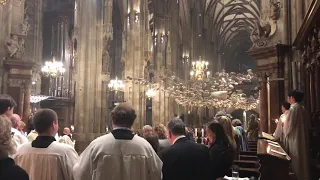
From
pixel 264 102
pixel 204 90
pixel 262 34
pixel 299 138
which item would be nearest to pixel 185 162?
pixel 299 138

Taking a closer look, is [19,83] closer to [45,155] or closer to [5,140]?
[45,155]

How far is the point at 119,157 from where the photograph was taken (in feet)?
9.66

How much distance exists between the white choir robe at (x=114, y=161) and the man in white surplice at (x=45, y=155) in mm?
214

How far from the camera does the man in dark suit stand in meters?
3.49

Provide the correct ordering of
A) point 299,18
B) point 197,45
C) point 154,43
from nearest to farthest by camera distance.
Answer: point 299,18, point 154,43, point 197,45

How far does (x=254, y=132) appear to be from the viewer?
11.9 m

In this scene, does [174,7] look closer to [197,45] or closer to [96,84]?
[197,45]

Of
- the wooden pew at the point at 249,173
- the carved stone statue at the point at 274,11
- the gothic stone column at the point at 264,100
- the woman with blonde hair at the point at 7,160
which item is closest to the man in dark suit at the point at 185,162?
the wooden pew at the point at 249,173

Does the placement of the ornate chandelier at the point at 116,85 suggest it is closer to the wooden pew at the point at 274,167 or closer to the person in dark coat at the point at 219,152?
the person in dark coat at the point at 219,152

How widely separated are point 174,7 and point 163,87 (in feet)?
31.0

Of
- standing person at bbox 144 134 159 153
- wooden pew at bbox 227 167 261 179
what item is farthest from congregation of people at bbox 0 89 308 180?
wooden pew at bbox 227 167 261 179


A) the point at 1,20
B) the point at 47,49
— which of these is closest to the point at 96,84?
the point at 1,20

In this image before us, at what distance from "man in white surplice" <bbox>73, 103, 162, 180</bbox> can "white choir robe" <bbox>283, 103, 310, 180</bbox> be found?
375 centimetres

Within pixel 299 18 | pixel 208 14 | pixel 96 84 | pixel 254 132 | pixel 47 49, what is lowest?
pixel 254 132
